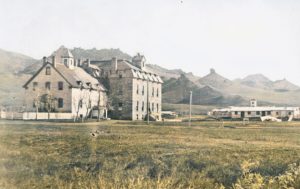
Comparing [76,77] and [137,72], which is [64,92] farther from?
[137,72]

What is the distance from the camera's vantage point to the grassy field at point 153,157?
5.18 m

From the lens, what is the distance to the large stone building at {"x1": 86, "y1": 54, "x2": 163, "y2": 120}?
7285mm

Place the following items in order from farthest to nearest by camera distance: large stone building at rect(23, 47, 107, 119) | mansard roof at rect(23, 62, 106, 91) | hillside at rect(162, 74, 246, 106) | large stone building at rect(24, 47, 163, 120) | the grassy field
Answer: mansard roof at rect(23, 62, 106, 91) → large stone building at rect(23, 47, 107, 119) → large stone building at rect(24, 47, 163, 120) → hillside at rect(162, 74, 246, 106) → the grassy field

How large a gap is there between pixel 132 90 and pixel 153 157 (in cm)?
216

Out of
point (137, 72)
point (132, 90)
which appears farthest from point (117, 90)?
point (137, 72)

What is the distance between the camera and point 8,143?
7.12m

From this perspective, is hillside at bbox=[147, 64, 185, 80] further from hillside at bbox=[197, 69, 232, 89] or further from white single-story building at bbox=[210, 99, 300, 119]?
white single-story building at bbox=[210, 99, 300, 119]

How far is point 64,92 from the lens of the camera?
12.2 meters

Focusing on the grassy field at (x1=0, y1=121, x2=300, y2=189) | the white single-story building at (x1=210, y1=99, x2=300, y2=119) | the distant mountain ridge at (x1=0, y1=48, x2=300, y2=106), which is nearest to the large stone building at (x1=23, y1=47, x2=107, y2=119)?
the distant mountain ridge at (x1=0, y1=48, x2=300, y2=106)

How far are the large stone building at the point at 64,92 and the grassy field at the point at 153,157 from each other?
1259 mm

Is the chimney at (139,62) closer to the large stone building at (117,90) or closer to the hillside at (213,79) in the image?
the large stone building at (117,90)

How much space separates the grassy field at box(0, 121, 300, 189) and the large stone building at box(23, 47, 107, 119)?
4.13 feet

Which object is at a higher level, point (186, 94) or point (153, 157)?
point (186, 94)

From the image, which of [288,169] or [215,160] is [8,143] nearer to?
[215,160]
